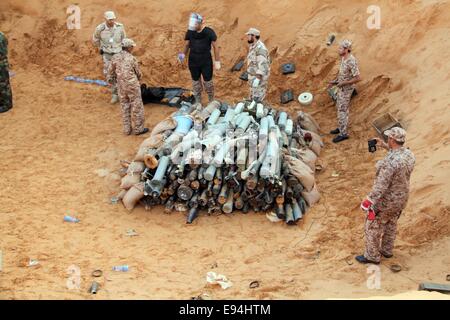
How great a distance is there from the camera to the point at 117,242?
836 cm

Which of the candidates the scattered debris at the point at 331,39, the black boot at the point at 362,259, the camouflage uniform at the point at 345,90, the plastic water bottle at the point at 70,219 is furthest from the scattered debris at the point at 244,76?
the black boot at the point at 362,259

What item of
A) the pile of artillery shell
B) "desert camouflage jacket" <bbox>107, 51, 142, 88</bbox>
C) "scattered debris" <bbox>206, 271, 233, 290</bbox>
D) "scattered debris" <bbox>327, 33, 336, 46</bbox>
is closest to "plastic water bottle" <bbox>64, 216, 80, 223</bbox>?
the pile of artillery shell

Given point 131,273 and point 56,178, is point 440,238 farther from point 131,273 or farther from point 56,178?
point 56,178

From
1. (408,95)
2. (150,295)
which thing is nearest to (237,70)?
(408,95)

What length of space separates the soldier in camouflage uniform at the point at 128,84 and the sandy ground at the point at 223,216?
1.34ft

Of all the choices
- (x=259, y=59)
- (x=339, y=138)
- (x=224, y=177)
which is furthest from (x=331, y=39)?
(x=224, y=177)

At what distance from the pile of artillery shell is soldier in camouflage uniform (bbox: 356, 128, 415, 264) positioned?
1.56m

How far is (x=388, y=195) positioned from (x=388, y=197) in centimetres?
2

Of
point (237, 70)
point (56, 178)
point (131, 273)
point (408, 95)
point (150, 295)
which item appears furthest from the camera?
point (237, 70)

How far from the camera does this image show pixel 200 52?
37.2 feet

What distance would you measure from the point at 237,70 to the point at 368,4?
123 inches

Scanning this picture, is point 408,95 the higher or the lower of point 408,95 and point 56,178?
the higher

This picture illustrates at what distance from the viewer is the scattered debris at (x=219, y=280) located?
287 inches

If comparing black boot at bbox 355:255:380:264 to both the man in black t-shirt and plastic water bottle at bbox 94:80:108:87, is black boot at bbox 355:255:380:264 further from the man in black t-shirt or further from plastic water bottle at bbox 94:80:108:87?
plastic water bottle at bbox 94:80:108:87
